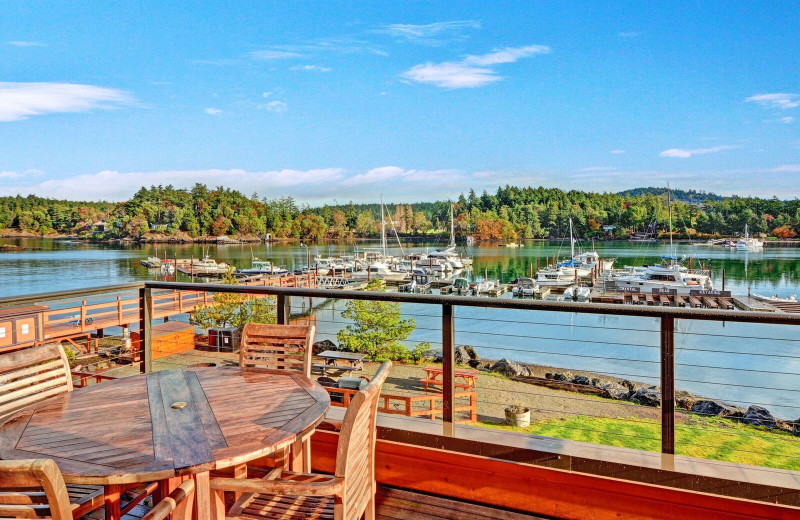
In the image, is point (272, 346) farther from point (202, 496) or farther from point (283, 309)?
point (202, 496)

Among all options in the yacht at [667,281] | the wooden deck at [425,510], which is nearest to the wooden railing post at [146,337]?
the wooden deck at [425,510]

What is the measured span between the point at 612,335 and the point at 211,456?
28.2 m

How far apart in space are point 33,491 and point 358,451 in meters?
0.86

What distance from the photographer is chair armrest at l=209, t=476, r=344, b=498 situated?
1.52 metres

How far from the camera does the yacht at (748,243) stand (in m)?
53.0

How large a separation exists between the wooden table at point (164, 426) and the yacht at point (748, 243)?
61.7 meters

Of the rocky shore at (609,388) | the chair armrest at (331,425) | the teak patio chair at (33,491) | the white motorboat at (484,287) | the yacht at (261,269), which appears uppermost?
the teak patio chair at (33,491)

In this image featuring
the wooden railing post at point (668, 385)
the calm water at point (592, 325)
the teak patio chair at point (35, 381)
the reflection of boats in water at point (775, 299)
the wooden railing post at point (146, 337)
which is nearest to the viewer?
the teak patio chair at point (35, 381)

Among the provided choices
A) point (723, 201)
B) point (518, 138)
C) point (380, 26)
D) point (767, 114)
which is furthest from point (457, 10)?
point (723, 201)

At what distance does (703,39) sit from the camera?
4306cm

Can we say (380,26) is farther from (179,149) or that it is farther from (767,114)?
Result: (767,114)

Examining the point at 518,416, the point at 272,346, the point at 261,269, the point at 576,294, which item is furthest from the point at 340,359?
the point at 261,269

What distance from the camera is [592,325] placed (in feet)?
42.0

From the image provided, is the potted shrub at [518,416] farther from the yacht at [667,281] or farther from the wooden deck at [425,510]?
the yacht at [667,281]
